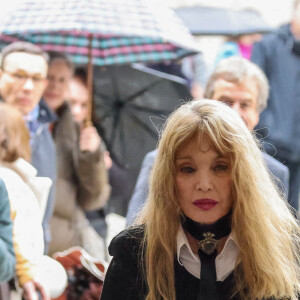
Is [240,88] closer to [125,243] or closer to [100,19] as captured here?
[100,19]

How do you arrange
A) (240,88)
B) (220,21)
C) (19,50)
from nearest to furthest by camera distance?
1. (240,88)
2. (19,50)
3. (220,21)

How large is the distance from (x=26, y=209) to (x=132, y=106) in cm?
279

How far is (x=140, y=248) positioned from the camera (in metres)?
2.78

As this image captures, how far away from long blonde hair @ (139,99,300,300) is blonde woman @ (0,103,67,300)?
2.41ft

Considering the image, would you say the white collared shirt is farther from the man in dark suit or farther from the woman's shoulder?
the man in dark suit

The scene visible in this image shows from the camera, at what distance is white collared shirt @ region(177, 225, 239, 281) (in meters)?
2.71

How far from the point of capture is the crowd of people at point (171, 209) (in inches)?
107

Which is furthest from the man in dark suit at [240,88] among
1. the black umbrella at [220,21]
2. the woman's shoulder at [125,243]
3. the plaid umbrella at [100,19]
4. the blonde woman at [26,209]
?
the black umbrella at [220,21]

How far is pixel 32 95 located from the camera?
4.39m

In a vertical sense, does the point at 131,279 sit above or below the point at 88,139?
above

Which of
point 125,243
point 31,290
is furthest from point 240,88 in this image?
point 125,243

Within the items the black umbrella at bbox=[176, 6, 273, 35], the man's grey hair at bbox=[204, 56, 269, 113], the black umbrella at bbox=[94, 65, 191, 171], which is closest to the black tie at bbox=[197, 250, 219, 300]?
the man's grey hair at bbox=[204, 56, 269, 113]

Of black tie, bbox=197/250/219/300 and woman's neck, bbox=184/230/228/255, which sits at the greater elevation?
woman's neck, bbox=184/230/228/255

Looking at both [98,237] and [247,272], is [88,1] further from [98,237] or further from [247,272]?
[247,272]
